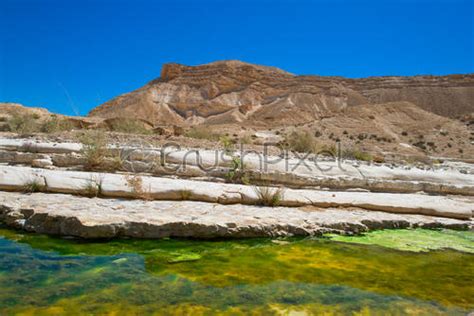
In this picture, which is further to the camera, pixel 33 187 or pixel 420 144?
pixel 420 144

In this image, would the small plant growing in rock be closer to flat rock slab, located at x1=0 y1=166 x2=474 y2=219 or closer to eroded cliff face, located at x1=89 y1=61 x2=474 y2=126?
flat rock slab, located at x1=0 y1=166 x2=474 y2=219

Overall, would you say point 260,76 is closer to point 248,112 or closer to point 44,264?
point 248,112

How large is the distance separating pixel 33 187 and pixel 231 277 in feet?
15.1

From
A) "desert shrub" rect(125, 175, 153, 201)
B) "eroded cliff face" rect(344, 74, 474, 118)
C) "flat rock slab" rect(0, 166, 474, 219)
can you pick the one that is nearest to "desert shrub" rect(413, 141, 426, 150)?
"flat rock slab" rect(0, 166, 474, 219)

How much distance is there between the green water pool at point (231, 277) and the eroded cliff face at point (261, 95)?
140 feet

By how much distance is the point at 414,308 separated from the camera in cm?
332

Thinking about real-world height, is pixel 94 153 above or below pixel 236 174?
above

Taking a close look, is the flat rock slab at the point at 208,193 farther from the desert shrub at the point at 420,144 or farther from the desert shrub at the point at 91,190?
the desert shrub at the point at 420,144

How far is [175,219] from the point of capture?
5.17 meters

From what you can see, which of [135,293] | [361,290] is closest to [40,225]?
[135,293]

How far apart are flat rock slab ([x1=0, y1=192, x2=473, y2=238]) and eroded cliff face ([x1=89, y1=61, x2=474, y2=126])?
40811 millimetres

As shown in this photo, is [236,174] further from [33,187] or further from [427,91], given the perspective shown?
[427,91]

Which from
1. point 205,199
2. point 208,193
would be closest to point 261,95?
point 208,193

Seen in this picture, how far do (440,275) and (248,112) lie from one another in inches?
1981
